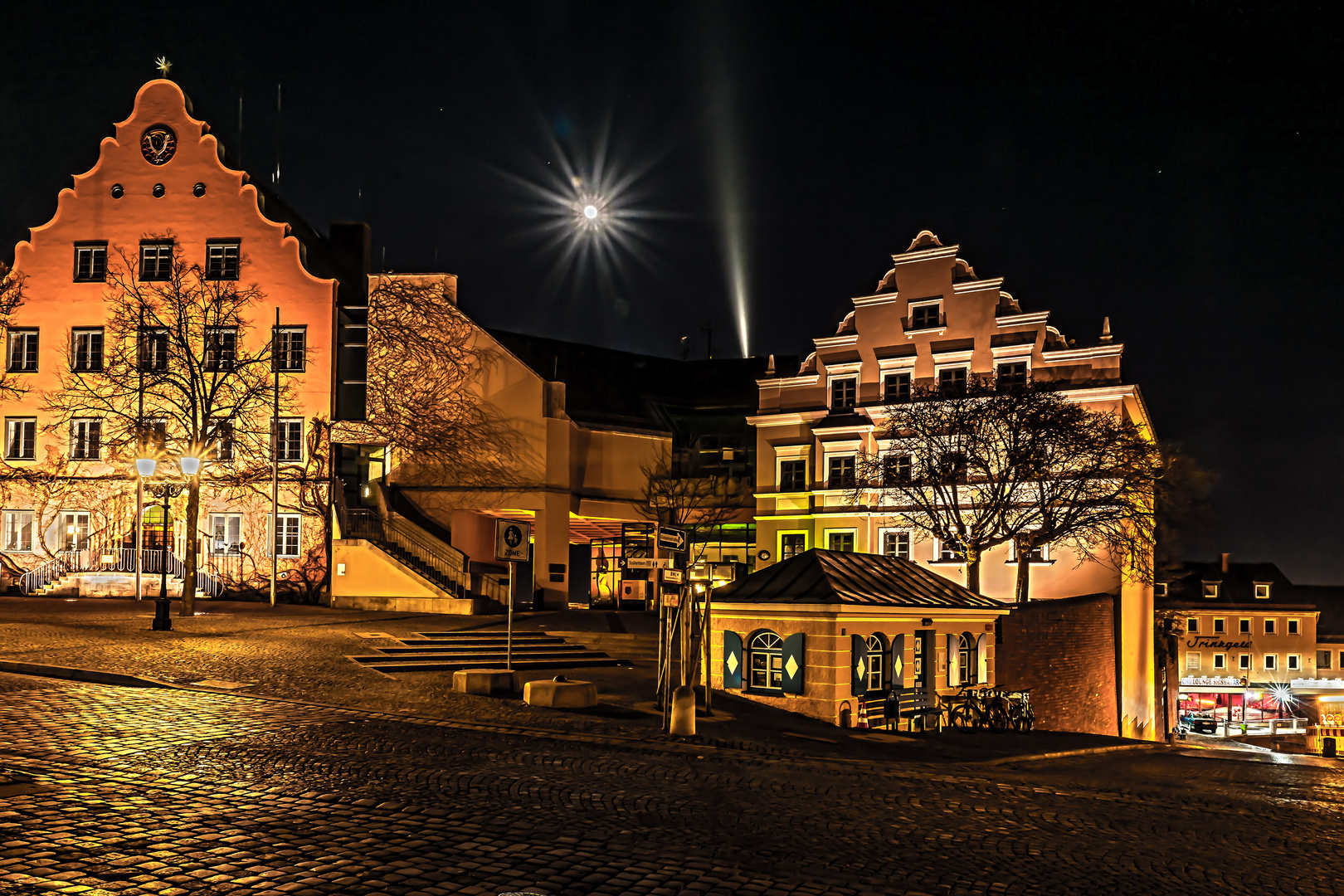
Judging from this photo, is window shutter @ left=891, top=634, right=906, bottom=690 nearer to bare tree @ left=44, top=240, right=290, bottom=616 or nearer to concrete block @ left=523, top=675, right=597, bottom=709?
concrete block @ left=523, top=675, right=597, bottom=709

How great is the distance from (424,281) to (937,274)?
18.8 m

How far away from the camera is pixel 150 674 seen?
726 inches

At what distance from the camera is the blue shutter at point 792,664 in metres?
22.1

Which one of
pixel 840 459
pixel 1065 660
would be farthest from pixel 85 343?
pixel 1065 660

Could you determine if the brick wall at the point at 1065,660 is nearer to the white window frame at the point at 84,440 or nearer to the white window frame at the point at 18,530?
the white window frame at the point at 84,440

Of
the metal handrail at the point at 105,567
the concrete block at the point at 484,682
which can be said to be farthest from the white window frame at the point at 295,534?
the concrete block at the point at 484,682

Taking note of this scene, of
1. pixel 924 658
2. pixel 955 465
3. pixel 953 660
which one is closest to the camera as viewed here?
pixel 924 658

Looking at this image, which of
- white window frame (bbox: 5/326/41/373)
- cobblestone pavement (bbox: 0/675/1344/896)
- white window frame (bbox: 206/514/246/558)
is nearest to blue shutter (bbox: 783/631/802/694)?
cobblestone pavement (bbox: 0/675/1344/896)

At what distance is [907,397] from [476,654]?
2273cm

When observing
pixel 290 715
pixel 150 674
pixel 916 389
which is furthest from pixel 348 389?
pixel 290 715

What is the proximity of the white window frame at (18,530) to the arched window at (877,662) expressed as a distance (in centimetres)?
3129

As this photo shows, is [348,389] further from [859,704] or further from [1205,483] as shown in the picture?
[1205,483]

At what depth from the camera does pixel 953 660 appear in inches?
1034

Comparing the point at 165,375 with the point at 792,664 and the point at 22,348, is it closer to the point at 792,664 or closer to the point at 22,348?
the point at 22,348
